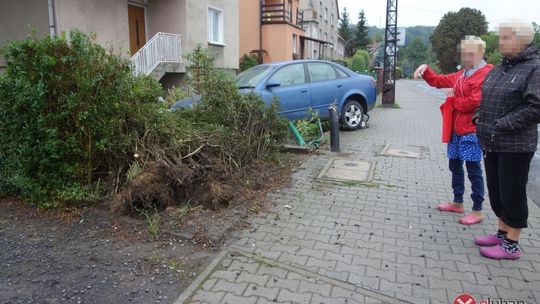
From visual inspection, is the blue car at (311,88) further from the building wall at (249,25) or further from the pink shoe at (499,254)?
the building wall at (249,25)

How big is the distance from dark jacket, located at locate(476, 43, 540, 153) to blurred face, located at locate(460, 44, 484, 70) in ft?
1.62

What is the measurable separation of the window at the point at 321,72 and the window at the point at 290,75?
23 centimetres

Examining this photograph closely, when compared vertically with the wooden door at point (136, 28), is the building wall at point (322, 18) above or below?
above

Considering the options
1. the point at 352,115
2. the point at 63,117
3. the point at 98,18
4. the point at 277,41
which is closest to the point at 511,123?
the point at 63,117

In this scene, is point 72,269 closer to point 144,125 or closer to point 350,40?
point 144,125

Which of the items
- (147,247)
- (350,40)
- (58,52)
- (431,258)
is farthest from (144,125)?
(350,40)

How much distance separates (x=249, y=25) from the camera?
80.9 feet

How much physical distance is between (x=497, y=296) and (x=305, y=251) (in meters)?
1.48

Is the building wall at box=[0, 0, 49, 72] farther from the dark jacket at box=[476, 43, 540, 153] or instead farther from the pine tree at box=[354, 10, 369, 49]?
the pine tree at box=[354, 10, 369, 49]

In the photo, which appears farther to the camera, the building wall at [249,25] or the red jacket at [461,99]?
the building wall at [249,25]

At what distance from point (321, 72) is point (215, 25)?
965 centimetres

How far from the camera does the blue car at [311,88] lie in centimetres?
828

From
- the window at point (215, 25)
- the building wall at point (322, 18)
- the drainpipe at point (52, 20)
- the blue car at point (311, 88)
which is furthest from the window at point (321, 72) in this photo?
the building wall at point (322, 18)

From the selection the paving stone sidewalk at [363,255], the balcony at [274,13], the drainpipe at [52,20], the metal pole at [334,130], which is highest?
the balcony at [274,13]
